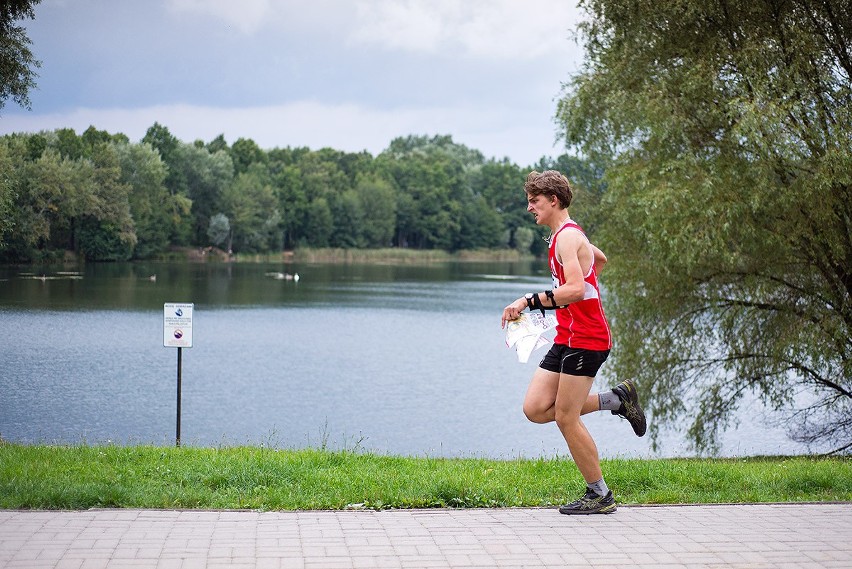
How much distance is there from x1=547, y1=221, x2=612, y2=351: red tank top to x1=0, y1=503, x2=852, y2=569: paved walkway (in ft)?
3.41

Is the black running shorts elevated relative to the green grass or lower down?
elevated

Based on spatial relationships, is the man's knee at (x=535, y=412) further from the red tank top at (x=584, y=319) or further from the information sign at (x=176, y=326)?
the information sign at (x=176, y=326)

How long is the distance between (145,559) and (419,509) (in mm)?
1898

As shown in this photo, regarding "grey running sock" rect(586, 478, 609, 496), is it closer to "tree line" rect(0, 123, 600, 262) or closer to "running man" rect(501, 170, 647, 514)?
"running man" rect(501, 170, 647, 514)

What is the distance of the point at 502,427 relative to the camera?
821 inches

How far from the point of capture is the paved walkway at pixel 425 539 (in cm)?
487

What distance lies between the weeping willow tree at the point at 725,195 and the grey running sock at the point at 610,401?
31.3 feet

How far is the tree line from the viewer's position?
51.7m

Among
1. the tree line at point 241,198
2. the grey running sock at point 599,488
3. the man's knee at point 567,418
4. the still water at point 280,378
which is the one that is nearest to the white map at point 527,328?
the man's knee at point 567,418

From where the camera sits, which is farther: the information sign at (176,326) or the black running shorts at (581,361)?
the information sign at (176,326)

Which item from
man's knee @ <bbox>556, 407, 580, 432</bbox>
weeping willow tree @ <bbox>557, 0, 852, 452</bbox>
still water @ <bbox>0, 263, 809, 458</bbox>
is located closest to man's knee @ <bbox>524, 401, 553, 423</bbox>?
man's knee @ <bbox>556, 407, 580, 432</bbox>

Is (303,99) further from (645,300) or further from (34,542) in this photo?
(34,542)

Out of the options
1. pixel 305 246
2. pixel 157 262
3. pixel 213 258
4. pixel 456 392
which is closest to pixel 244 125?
pixel 305 246

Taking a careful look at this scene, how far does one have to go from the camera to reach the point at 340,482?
22.5ft
